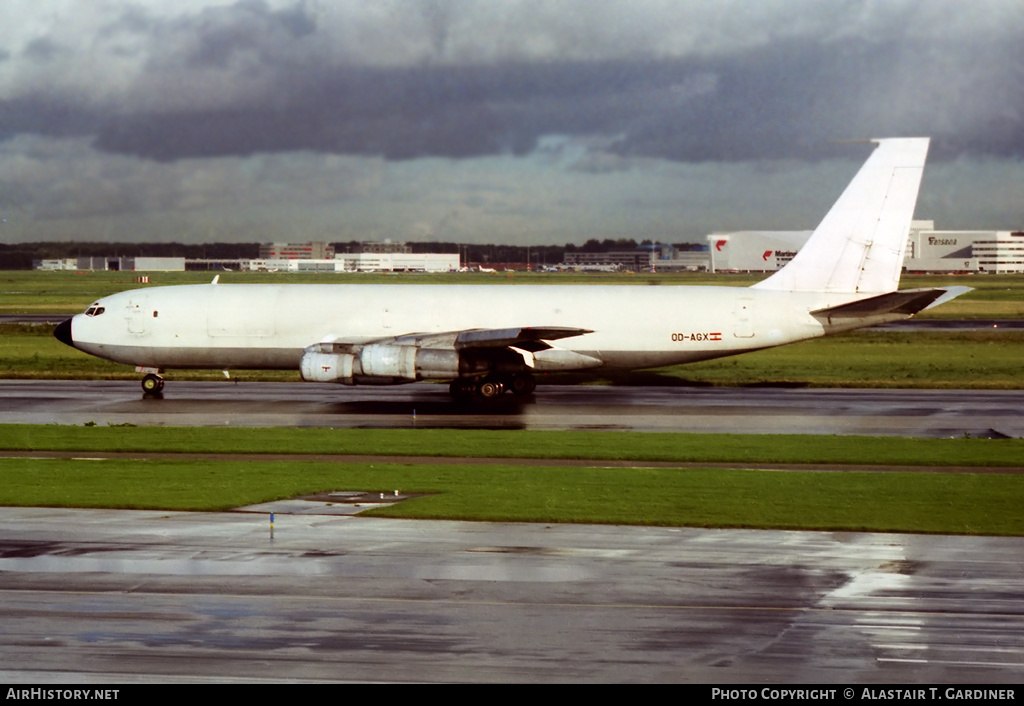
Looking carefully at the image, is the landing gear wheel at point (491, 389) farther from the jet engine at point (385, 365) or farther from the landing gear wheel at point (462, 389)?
the jet engine at point (385, 365)

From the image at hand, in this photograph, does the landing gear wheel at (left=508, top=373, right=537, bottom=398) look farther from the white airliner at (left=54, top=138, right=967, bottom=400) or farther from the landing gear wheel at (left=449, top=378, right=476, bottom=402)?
the landing gear wheel at (left=449, top=378, right=476, bottom=402)

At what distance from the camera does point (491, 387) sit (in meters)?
43.7

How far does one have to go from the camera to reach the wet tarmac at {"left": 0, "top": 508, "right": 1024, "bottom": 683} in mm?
13719

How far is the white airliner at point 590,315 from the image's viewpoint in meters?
44.2

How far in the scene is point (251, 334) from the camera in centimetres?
4509

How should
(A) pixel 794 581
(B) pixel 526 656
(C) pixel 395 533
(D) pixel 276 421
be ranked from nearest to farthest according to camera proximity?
1. (B) pixel 526 656
2. (A) pixel 794 581
3. (C) pixel 395 533
4. (D) pixel 276 421

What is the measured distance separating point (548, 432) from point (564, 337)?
8.83m

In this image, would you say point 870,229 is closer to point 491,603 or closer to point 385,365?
point 385,365

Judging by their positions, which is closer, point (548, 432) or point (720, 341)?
point (548, 432)

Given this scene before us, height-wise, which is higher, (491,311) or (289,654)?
(491,311)

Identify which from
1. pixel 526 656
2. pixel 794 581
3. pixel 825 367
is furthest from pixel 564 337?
pixel 526 656

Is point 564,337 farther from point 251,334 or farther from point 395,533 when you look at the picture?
point 395,533

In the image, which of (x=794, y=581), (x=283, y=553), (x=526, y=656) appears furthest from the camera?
(x=283, y=553)

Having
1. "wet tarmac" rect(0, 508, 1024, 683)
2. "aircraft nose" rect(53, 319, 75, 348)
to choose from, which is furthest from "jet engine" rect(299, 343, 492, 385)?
"wet tarmac" rect(0, 508, 1024, 683)
